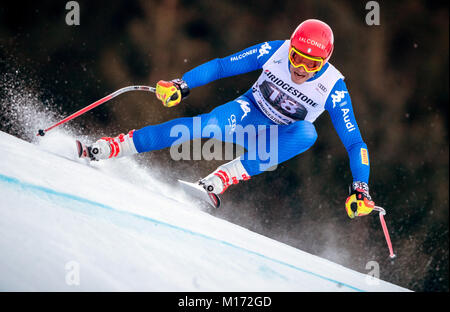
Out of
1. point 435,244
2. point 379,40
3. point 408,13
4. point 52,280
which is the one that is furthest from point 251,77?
point 52,280

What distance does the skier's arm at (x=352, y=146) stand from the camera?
2367mm

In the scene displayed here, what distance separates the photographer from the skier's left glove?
2.32m

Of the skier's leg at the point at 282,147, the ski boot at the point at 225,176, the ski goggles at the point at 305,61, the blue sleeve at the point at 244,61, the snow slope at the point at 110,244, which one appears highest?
the blue sleeve at the point at 244,61

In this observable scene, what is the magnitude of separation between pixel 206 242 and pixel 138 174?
6.68ft

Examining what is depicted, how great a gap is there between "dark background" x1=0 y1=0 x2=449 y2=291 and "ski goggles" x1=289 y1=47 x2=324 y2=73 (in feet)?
5.20

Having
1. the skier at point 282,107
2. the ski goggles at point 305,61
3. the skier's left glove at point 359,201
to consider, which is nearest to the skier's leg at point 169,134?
the skier at point 282,107

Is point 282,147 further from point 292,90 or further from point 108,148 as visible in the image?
point 108,148

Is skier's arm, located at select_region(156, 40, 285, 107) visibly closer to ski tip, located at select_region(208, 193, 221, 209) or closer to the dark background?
ski tip, located at select_region(208, 193, 221, 209)

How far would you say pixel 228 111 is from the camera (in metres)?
2.59

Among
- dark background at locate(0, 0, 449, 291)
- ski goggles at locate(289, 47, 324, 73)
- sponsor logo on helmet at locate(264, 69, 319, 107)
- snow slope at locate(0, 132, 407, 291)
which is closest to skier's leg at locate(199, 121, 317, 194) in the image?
sponsor logo on helmet at locate(264, 69, 319, 107)

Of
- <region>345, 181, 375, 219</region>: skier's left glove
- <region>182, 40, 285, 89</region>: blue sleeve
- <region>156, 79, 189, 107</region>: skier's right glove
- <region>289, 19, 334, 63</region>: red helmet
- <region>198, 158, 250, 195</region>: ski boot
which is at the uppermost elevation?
<region>182, 40, 285, 89</region>: blue sleeve

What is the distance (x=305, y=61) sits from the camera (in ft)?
7.97

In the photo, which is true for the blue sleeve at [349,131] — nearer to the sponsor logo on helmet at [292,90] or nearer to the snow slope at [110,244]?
the sponsor logo on helmet at [292,90]

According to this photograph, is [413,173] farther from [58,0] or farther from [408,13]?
[58,0]
